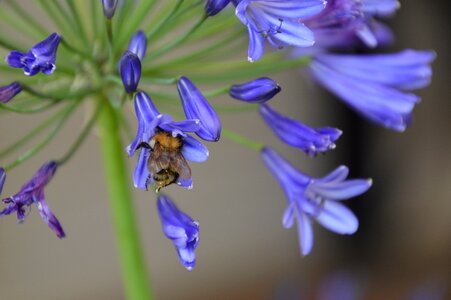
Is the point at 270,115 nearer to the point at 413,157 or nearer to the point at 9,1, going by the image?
the point at 9,1

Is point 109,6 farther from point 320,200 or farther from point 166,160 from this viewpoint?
point 320,200

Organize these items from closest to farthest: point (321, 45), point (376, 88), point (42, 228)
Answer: point (376, 88) → point (321, 45) → point (42, 228)


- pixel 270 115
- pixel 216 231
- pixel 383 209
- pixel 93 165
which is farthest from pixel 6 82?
pixel 383 209

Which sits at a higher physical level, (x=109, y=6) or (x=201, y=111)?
(x=109, y=6)

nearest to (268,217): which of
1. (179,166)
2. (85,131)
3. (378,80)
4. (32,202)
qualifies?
(378,80)

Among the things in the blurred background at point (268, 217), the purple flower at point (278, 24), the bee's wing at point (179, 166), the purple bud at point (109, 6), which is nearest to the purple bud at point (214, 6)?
the purple flower at point (278, 24)

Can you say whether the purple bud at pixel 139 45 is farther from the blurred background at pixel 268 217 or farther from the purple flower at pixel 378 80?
the blurred background at pixel 268 217

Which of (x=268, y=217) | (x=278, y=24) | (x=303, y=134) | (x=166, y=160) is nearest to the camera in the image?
(x=166, y=160)
